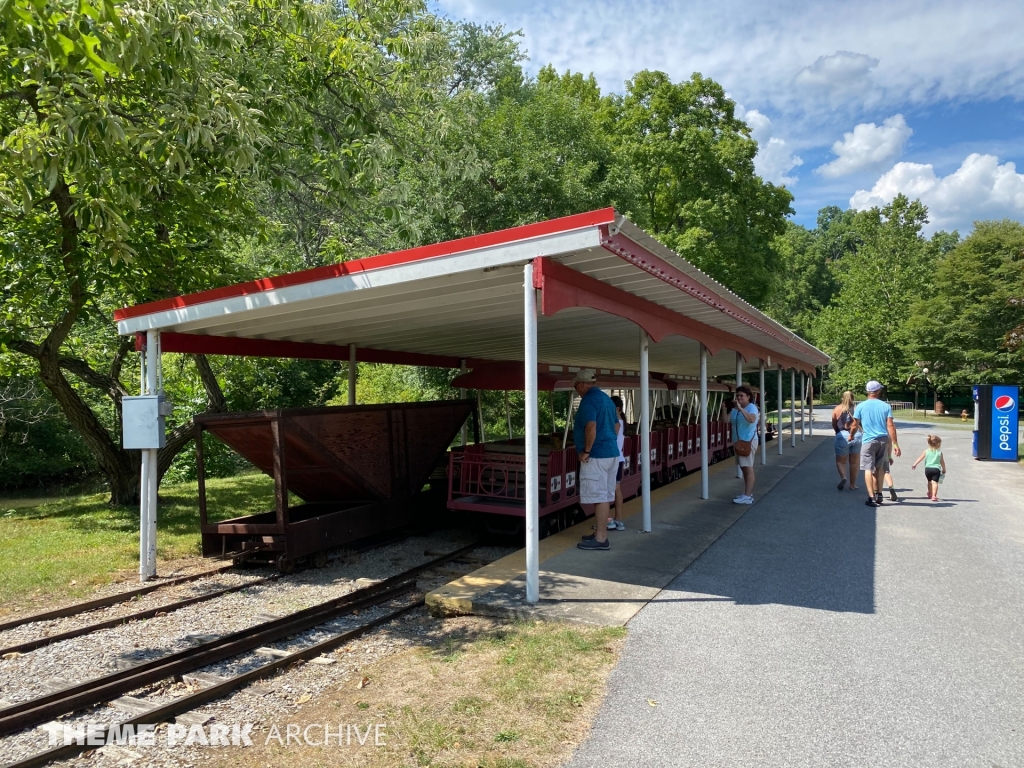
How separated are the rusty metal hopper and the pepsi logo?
51.6 feet

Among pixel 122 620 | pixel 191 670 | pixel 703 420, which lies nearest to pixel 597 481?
pixel 703 420

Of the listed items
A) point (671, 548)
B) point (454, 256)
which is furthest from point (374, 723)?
point (671, 548)

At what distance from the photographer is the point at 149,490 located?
7656 mm

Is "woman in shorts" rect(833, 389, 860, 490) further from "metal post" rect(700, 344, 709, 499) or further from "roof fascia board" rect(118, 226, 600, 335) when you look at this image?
"roof fascia board" rect(118, 226, 600, 335)

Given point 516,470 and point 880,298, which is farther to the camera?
point 880,298

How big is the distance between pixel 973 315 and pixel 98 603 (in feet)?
154

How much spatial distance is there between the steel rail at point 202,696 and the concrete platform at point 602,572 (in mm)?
820

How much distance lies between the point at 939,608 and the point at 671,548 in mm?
2654

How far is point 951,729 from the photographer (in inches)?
144

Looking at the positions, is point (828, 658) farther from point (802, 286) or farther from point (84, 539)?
point (802, 286)

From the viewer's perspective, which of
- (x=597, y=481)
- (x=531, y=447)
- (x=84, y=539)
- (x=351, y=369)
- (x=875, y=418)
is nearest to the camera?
(x=531, y=447)

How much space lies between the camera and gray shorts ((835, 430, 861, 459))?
11.8 meters

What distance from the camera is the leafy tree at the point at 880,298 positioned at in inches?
1812

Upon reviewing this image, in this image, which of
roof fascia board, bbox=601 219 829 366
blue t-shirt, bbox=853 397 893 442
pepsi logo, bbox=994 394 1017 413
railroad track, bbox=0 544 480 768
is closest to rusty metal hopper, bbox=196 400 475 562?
railroad track, bbox=0 544 480 768
